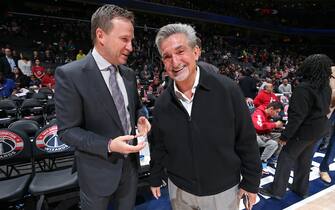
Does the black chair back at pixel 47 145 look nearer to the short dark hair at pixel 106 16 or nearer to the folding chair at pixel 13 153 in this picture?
the folding chair at pixel 13 153

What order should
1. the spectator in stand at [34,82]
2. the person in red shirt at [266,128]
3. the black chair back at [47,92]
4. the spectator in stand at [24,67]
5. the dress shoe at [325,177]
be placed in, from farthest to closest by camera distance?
the spectator in stand at [24,67], the spectator in stand at [34,82], the black chair back at [47,92], the person in red shirt at [266,128], the dress shoe at [325,177]

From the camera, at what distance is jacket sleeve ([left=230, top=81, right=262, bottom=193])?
140cm

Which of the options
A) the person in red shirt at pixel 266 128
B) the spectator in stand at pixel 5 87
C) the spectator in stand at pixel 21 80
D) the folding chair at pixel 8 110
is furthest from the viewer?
the spectator in stand at pixel 21 80

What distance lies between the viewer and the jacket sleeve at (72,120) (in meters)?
1.33

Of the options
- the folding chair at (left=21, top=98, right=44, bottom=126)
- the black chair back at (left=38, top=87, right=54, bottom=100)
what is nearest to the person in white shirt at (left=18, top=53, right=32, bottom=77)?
the black chair back at (left=38, top=87, right=54, bottom=100)

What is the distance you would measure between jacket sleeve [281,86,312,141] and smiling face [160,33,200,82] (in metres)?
1.54

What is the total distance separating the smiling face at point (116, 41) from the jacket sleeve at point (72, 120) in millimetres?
247

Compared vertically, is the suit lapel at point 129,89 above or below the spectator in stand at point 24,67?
above

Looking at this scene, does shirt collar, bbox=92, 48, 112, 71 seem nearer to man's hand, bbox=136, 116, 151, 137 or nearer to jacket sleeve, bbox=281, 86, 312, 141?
man's hand, bbox=136, 116, 151, 137

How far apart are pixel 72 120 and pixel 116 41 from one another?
1.60ft

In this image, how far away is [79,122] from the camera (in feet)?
4.59

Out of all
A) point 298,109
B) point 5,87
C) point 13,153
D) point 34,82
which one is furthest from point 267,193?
point 34,82

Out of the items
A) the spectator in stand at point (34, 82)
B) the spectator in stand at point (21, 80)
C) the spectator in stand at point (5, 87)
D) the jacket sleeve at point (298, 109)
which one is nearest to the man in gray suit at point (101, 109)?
the jacket sleeve at point (298, 109)

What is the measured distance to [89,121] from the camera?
143cm
